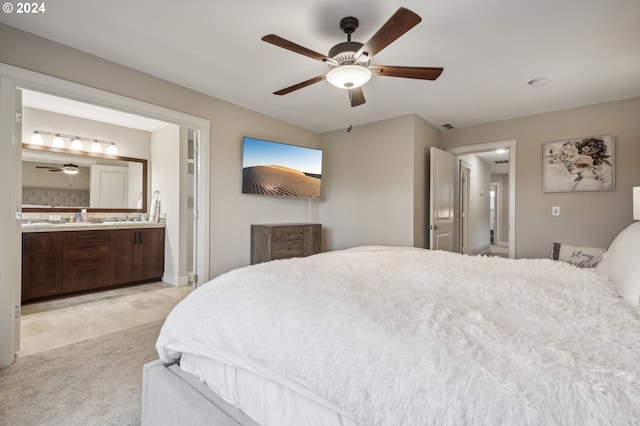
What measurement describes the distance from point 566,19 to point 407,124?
1.94 meters

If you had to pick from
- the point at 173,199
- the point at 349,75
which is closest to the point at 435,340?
the point at 349,75

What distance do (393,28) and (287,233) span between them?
8.78 feet

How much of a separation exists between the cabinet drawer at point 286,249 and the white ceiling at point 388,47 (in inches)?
69.3

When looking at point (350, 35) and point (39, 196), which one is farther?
point (39, 196)

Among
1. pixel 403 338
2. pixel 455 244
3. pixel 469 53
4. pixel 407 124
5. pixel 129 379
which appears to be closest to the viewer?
pixel 403 338

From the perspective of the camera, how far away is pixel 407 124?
12.4ft

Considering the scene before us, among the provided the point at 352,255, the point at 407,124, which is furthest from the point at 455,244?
the point at 352,255

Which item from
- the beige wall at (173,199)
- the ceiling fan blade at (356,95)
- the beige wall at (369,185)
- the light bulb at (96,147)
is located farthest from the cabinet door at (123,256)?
the ceiling fan blade at (356,95)

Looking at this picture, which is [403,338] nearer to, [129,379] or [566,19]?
[129,379]

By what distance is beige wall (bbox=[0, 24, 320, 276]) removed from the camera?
7.09 feet

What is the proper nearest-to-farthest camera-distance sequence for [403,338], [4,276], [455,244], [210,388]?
[403,338] < [210,388] < [4,276] < [455,244]

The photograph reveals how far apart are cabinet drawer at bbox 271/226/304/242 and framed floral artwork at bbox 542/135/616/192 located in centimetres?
314

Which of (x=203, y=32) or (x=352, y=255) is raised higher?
(x=203, y=32)

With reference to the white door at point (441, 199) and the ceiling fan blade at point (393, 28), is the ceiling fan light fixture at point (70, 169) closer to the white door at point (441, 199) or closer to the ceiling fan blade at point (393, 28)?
the ceiling fan blade at point (393, 28)
